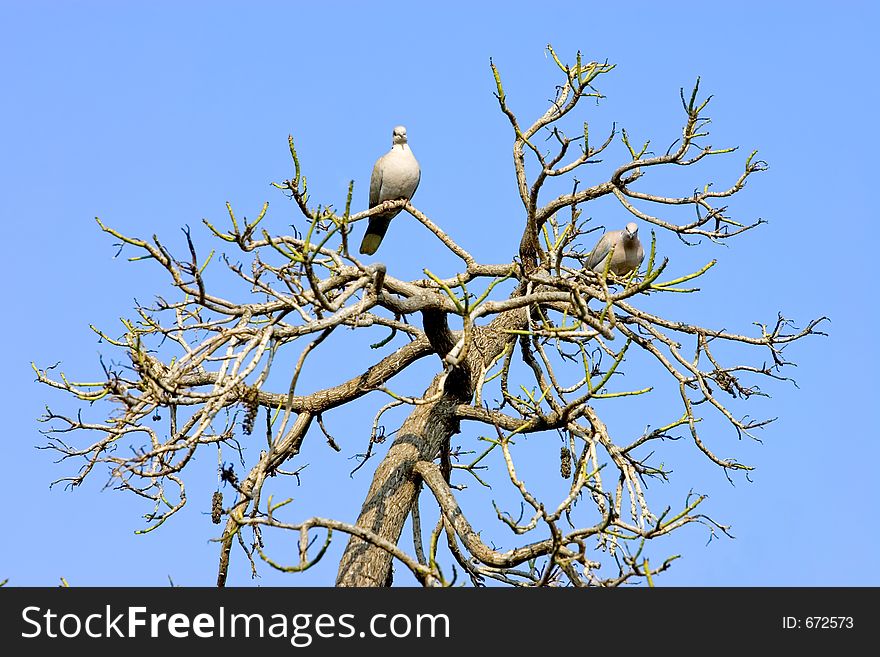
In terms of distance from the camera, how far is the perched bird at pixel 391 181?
29.9 feet

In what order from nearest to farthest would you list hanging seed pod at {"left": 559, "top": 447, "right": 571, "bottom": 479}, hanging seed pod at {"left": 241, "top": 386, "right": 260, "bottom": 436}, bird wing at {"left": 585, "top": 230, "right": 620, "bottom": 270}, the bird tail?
hanging seed pod at {"left": 241, "top": 386, "right": 260, "bottom": 436}, hanging seed pod at {"left": 559, "top": 447, "right": 571, "bottom": 479}, the bird tail, bird wing at {"left": 585, "top": 230, "right": 620, "bottom": 270}

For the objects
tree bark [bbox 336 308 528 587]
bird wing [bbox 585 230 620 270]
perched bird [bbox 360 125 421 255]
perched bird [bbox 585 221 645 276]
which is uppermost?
perched bird [bbox 360 125 421 255]

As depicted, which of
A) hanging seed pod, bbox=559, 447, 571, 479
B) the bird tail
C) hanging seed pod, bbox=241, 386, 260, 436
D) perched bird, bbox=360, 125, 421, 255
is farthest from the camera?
the bird tail

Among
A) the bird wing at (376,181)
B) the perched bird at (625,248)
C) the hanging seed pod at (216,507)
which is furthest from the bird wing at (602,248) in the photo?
the hanging seed pod at (216,507)

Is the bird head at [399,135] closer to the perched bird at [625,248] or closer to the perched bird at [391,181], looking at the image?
the perched bird at [391,181]

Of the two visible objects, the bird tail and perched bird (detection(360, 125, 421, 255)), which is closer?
perched bird (detection(360, 125, 421, 255))

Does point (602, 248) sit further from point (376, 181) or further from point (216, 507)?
point (216, 507)

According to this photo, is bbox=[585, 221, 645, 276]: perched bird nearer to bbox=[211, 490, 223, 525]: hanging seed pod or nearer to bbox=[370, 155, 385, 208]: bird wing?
bbox=[370, 155, 385, 208]: bird wing

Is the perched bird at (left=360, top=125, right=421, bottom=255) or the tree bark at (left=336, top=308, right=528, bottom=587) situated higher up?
the perched bird at (left=360, top=125, right=421, bottom=255)

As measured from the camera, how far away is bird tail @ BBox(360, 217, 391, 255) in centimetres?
928

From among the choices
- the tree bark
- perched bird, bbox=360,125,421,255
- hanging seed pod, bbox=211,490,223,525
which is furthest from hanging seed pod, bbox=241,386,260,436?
perched bird, bbox=360,125,421,255
